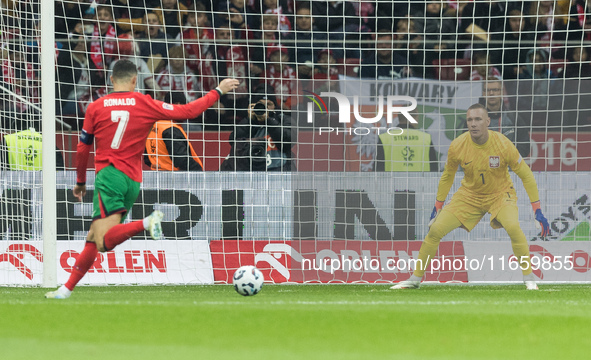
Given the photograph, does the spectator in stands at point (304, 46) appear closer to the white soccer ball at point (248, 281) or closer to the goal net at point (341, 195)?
the goal net at point (341, 195)

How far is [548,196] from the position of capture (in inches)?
430

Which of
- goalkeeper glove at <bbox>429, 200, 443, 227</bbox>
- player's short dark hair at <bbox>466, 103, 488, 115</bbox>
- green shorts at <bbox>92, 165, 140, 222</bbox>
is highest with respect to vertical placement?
player's short dark hair at <bbox>466, 103, 488, 115</bbox>

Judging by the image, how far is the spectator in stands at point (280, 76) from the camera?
1181 centimetres

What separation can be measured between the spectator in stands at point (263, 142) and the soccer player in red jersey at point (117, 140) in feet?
12.2

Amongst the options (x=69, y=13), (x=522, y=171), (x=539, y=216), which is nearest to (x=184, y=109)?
(x=522, y=171)

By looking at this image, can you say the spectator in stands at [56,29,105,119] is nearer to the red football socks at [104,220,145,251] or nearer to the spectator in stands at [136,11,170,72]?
the spectator in stands at [136,11,170,72]

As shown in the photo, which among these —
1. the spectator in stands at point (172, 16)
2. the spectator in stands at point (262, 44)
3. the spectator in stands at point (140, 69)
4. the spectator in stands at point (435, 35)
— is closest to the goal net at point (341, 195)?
the spectator in stands at point (262, 44)

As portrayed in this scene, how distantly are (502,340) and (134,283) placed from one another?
668cm

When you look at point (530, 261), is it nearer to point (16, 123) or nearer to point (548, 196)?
point (548, 196)

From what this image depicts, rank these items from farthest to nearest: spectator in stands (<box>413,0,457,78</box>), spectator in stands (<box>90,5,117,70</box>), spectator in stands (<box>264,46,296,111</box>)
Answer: spectator in stands (<box>413,0,457,78</box>)
spectator in stands (<box>90,5,117,70</box>)
spectator in stands (<box>264,46,296,111</box>)

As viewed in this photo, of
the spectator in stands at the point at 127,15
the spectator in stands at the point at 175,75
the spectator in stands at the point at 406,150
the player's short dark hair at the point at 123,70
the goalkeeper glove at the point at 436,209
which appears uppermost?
the spectator in stands at the point at 127,15

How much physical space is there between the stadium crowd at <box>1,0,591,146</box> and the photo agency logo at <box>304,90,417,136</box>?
0.75 feet

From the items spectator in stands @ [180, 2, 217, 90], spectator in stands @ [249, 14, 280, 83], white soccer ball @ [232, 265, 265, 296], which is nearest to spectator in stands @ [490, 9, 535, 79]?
spectator in stands @ [249, 14, 280, 83]

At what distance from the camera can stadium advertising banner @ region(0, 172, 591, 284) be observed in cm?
1088
